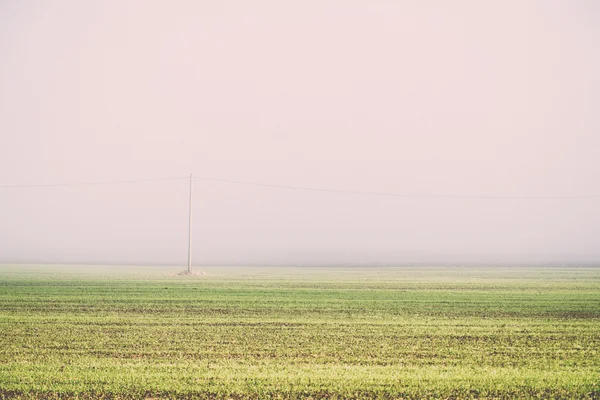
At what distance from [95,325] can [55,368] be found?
7.71 m

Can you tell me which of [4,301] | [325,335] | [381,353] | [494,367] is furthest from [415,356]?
[4,301]

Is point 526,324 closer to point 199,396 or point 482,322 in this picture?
point 482,322

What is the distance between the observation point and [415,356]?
699 inches

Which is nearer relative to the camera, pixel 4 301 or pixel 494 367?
pixel 494 367

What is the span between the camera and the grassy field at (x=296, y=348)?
1415 cm

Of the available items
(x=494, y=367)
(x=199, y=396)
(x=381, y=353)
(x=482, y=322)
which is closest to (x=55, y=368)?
(x=199, y=396)

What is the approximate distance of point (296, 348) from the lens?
741 inches

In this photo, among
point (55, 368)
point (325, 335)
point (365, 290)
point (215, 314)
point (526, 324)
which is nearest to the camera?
point (55, 368)

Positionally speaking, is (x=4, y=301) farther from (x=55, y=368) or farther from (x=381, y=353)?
(x=381, y=353)

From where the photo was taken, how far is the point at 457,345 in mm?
19766

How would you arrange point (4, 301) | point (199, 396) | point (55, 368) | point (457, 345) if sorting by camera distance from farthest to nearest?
point (4, 301) → point (457, 345) → point (55, 368) → point (199, 396)

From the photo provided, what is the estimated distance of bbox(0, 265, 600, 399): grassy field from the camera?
1415 cm

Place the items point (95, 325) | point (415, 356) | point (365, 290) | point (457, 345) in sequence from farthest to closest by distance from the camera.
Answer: point (365, 290), point (95, 325), point (457, 345), point (415, 356)

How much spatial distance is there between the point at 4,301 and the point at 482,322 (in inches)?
899
